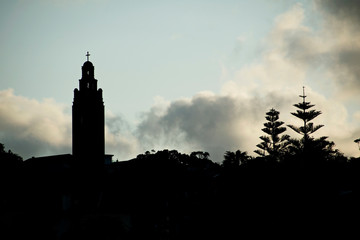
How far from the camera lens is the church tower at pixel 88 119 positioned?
4866 cm

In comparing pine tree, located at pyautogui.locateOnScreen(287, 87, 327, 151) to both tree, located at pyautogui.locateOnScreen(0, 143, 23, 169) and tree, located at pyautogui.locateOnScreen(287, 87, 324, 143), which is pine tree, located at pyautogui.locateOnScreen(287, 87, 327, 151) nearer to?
A: tree, located at pyautogui.locateOnScreen(287, 87, 324, 143)

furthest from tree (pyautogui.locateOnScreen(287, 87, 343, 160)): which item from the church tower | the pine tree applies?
the church tower

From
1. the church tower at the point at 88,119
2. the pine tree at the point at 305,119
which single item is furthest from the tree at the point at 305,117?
the church tower at the point at 88,119

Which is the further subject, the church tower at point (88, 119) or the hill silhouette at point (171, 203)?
the church tower at point (88, 119)

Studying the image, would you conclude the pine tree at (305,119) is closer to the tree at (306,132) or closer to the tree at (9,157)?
the tree at (306,132)

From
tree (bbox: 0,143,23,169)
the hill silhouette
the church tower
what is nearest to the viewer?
the hill silhouette

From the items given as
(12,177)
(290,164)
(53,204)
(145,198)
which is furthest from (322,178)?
(12,177)

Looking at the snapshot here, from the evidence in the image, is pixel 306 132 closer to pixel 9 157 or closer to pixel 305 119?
pixel 305 119

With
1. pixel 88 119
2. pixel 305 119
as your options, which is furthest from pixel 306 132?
pixel 88 119

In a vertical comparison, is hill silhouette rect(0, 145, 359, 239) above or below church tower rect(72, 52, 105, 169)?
below

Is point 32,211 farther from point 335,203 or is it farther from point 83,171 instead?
point 335,203

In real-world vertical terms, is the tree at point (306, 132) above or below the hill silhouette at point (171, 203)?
above

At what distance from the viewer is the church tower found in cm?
4866

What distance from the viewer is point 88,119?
49.5 metres
